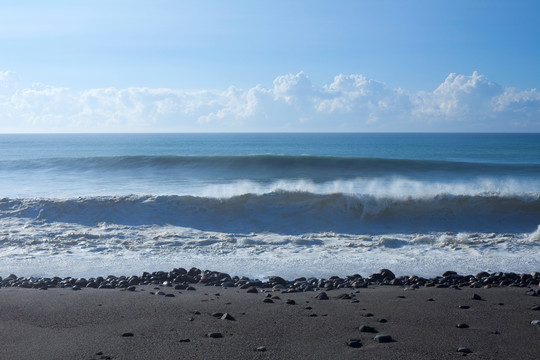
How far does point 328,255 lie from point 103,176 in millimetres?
16049

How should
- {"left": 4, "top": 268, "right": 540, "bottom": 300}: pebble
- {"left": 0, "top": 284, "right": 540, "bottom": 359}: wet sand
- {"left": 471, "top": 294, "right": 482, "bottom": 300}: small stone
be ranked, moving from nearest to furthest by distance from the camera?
{"left": 0, "top": 284, "right": 540, "bottom": 359}: wet sand < {"left": 471, "top": 294, "right": 482, "bottom": 300}: small stone < {"left": 4, "top": 268, "right": 540, "bottom": 300}: pebble

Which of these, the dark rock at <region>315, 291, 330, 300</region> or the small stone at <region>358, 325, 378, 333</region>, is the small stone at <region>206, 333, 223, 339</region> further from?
the dark rock at <region>315, 291, 330, 300</region>

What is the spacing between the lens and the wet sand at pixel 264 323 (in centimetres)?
355

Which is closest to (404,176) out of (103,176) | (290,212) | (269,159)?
(269,159)

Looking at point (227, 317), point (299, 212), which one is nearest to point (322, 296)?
point (227, 317)

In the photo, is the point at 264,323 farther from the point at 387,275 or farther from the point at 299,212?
the point at 299,212

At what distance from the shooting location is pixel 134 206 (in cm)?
1134

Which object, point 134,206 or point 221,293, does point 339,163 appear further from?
point 221,293

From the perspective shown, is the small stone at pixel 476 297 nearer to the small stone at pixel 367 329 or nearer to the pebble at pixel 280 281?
the pebble at pixel 280 281

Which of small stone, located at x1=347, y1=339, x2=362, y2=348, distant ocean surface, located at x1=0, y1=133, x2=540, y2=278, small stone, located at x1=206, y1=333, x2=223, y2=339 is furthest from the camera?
distant ocean surface, located at x1=0, y1=133, x2=540, y2=278

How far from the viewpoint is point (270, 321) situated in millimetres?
4309

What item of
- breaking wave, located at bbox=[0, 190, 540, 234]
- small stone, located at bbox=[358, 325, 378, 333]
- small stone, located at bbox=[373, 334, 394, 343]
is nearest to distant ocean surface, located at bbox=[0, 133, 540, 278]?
breaking wave, located at bbox=[0, 190, 540, 234]

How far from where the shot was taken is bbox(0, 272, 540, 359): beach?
3.56 meters

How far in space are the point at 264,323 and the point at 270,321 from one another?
0.08 m
